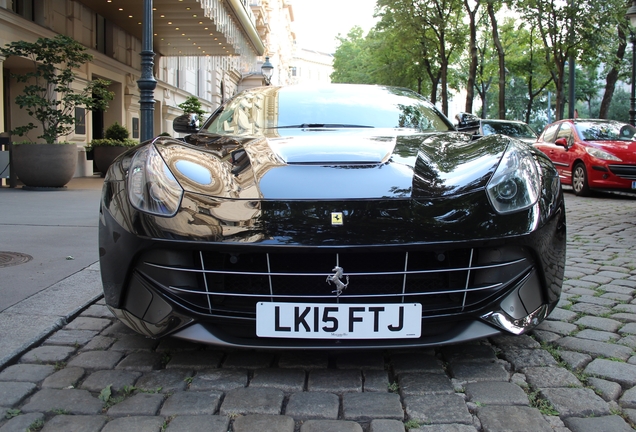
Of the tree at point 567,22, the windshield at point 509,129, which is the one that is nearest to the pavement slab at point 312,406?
the windshield at point 509,129

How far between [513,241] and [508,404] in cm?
58

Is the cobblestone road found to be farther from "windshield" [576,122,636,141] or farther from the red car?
"windshield" [576,122,636,141]

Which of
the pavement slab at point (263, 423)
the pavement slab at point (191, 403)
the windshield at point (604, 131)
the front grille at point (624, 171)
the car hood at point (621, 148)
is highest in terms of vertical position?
the windshield at point (604, 131)

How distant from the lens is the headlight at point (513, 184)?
8.01ft

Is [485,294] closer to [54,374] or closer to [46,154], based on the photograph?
[54,374]

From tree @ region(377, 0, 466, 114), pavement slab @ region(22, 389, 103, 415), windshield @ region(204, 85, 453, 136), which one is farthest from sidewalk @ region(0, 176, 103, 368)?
tree @ region(377, 0, 466, 114)

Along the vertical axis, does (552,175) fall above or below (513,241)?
above

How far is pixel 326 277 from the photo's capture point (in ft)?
7.44

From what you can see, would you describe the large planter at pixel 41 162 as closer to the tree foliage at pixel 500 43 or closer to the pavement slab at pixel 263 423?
the pavement slab at pixel 263 423

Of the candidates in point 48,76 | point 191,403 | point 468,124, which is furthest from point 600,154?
point 191,403

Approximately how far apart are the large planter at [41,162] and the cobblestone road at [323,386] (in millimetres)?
7891

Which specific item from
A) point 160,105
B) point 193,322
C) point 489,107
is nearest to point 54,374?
point 193,322

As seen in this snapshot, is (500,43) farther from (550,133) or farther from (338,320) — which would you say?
(338,320)

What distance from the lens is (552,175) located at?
2.75 m
